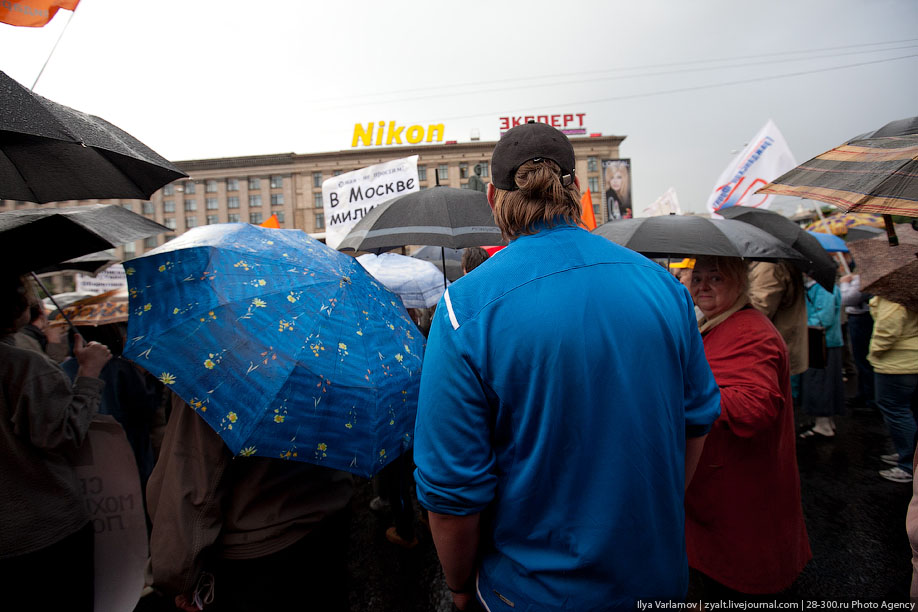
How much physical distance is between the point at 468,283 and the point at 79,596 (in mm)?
2357

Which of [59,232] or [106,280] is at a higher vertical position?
[59,232]

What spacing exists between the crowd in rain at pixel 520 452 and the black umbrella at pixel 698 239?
0.33 feet

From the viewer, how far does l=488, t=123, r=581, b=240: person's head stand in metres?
1.28

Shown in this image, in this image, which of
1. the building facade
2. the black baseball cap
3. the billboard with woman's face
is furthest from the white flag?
the building facade

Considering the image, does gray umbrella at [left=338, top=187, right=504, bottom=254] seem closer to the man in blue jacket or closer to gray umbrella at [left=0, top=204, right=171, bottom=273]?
gray umbrella at [left=0, top=204, right=171, bottom=273]

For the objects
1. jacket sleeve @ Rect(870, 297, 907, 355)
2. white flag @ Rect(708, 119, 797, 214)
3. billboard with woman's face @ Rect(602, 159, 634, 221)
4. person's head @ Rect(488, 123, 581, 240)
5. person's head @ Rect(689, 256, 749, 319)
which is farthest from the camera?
billboard with woman's face @ Rect(602, 159, 634, 221)

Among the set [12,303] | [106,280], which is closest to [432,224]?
[12,303]

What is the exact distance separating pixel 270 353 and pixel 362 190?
420 centimetres

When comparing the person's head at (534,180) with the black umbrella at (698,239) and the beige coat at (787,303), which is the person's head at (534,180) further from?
the beige coat at (787,303)

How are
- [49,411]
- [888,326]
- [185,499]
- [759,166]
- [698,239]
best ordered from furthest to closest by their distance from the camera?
1. [759,166]
2. [888,326]
3. [698,239]
4. [49,411]
5. [185,499]

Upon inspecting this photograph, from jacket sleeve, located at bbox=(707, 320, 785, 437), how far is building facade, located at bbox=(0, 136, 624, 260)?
60394mm

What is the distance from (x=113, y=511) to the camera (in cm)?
214

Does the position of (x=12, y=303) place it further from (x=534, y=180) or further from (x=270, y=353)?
(x=534, y=180)

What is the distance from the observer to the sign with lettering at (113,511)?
208 cm
